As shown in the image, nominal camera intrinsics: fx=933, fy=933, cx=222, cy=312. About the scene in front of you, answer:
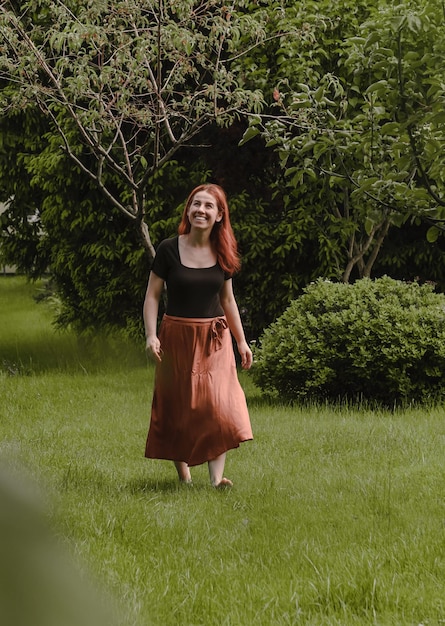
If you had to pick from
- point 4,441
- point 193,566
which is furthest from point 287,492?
point 4,441

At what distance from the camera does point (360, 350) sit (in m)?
8.34

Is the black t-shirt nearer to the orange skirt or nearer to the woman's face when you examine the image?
the orange skirt

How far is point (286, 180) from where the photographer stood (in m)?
11.3

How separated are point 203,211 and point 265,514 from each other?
173 cm

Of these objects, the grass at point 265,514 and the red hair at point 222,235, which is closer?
the grass at point 265,514

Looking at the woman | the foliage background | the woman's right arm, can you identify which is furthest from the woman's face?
the foliage background

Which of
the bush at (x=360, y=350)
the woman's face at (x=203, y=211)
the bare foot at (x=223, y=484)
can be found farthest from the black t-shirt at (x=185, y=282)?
the bush at (x=360, y=350)

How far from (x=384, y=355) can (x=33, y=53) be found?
4219 mm

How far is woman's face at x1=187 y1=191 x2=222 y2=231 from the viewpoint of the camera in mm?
5270

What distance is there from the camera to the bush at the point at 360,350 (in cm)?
836

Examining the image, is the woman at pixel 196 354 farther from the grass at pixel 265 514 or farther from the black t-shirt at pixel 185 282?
the grass at pixel 265 514

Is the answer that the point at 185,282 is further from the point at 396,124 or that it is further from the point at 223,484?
the point at 396,124

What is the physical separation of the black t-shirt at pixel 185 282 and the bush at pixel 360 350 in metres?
3.24

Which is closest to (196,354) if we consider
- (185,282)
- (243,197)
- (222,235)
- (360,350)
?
(185,282)
